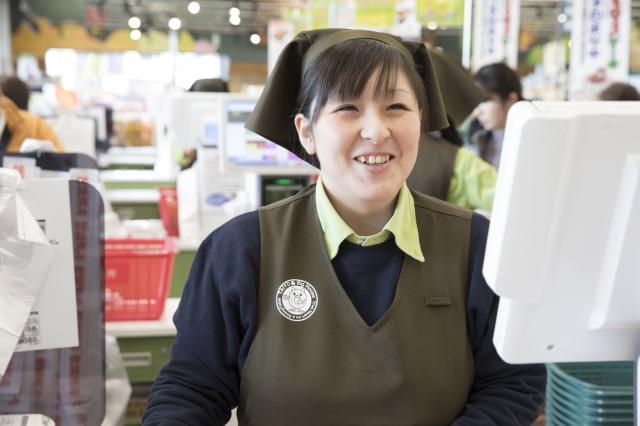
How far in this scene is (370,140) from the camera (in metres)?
1.40

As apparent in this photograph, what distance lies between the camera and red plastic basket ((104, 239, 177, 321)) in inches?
103

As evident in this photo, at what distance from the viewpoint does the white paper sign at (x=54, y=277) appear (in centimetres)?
177

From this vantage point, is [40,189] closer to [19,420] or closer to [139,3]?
[19,420]

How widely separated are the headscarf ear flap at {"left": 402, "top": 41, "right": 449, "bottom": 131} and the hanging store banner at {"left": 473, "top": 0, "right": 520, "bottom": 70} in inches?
310


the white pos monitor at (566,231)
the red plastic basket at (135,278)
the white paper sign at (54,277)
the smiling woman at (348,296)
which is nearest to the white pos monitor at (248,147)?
the red plastic basket at (135,278)

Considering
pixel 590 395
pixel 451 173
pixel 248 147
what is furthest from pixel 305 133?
pixel 248 147

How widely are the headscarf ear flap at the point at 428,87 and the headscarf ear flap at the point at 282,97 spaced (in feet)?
0.78

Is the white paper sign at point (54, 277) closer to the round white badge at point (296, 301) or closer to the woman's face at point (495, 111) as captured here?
the round white badge at point (296, 301)

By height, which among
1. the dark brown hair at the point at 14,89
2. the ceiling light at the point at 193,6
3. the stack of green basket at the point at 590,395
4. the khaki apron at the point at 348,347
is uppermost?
the ceiling light at the point at 193,6

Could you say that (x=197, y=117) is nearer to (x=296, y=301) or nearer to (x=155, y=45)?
(x=296, y=301)

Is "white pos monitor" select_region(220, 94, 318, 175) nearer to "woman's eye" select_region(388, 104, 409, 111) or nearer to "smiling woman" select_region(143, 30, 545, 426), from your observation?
"smiling woman" select_region(143, 30, 545, 426)

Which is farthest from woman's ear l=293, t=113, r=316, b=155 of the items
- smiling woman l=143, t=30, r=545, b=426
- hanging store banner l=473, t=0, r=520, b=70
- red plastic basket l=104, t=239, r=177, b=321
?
hanging store banner l=473, t=0, r=520, b=70

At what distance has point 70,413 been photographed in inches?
74.0

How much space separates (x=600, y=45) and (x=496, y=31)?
60.9 inches
